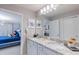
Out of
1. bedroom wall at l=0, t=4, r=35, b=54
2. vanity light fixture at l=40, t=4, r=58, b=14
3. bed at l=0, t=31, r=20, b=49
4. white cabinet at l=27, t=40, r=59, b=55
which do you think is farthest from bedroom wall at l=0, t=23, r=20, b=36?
vanity light fixture at l=40, t=4, r=58, b=14

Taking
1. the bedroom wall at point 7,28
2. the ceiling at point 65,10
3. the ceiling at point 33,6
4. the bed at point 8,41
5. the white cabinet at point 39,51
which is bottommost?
the white cabinet at point 39,51

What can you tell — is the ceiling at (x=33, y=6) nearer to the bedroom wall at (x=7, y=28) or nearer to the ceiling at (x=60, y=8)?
the ceiling at (x=60, y=8)

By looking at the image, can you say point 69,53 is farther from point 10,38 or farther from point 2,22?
point 2,22

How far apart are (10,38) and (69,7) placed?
1.17 metres

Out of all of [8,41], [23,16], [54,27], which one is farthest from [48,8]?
[8,41]

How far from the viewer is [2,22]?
176 cm

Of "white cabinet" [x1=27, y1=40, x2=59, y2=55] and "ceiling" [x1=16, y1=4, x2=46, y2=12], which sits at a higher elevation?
"ceiling" [x1=16, y1=4, x2=46, y2=12]

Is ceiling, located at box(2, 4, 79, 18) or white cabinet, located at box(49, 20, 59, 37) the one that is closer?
ceiling, located at box(2, 4, 79, 18)

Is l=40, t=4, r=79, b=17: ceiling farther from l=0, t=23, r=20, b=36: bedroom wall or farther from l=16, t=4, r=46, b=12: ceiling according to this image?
l=0, t=23, r=20, b=36: bedroom wall

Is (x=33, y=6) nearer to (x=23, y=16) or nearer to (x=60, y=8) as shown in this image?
(x=23, y=16)

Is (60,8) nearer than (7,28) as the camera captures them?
No

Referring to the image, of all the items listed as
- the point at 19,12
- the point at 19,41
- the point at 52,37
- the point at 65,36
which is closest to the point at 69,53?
the point at 65,36

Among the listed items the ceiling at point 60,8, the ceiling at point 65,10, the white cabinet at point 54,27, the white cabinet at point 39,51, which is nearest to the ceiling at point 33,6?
the ceiling at point 60,8

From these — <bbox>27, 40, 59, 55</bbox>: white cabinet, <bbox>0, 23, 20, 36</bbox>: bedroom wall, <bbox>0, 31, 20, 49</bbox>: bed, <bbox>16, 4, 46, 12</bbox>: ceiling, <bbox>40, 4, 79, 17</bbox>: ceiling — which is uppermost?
<bbox>16, 4, 46, 12</bbox>: ceiling
